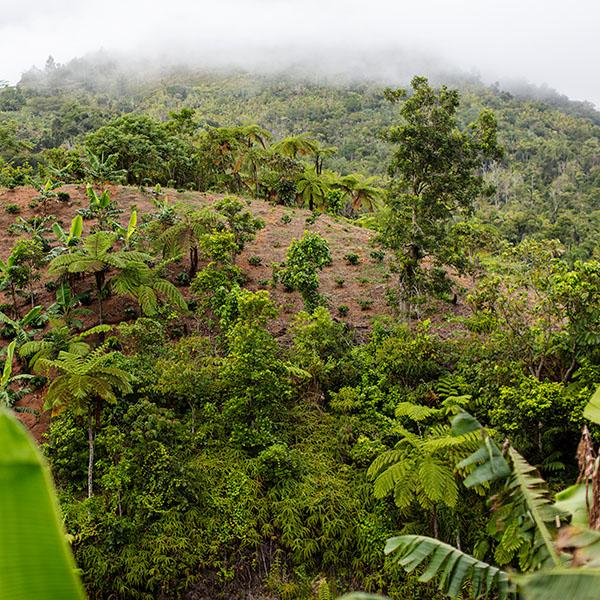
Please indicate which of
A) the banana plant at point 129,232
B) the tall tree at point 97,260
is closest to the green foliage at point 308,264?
the tall tree at point 97,260

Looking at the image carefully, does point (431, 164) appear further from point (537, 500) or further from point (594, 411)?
point (537, 500)

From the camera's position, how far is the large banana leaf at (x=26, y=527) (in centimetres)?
112

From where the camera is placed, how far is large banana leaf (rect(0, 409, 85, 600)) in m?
1.12

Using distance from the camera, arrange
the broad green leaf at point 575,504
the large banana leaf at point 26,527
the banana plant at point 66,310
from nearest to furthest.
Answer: the large banana leaf at point 26,527
the broad green leaf at point 575,504
the banana plant at point 66,310

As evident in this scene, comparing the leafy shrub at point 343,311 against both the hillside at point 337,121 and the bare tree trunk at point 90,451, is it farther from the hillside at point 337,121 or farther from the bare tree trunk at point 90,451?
the bare tree trunk at point 90,451

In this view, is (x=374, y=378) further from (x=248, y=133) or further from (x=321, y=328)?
(x=248, y=133)

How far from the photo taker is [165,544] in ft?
19.7

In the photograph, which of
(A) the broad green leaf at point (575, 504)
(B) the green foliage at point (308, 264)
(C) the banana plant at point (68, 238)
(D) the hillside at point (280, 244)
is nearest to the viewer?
(A) the broad green leaf at point (575, 504)

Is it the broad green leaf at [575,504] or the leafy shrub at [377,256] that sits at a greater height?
the broad green leaf at [575,504]

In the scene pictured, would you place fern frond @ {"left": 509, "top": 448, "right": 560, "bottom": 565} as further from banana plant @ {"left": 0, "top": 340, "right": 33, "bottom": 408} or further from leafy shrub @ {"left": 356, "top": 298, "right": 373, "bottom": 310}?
leafy shrub @ {"left": 356, "top": 298, "right": 373, "bottom": 310}

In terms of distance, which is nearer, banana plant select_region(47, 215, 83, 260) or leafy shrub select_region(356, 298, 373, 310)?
banana plant select_region(47, 215, 83, 260)

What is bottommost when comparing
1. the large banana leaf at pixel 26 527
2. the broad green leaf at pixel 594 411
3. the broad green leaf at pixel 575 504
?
the broad green leaf at pixel 575 504

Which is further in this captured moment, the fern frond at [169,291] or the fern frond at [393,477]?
the fern frond at [169,291]

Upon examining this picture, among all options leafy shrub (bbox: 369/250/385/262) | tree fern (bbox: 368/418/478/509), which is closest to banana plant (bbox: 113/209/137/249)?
leafy shrub (bbox: 369/250/385/262)
